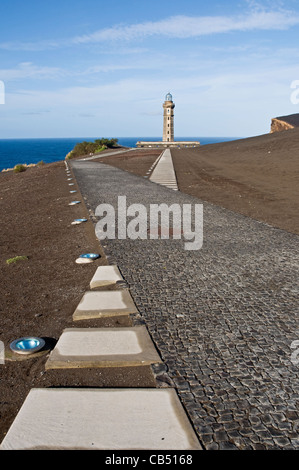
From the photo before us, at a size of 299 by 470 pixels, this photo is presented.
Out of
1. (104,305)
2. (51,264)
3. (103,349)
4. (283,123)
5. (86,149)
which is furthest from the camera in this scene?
(283,123)

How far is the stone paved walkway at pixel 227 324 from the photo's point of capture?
2428mm

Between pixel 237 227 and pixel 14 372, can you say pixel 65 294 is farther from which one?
pixel 237 227

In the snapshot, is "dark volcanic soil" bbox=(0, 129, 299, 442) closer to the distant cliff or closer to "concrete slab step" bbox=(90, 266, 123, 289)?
"concrete slab step" bbox=(90, 266, 123, 289)

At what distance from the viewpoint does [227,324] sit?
365cm

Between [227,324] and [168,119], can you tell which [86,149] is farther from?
[227,324]

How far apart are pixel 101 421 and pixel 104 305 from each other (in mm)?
1738

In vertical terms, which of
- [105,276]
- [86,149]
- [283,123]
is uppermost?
[283,123]

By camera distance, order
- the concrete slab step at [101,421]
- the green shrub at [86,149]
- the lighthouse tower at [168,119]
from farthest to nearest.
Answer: the lighthouse tower at [168,119] < the green shrub at [86,149] < the concrete slab step at [101,421]

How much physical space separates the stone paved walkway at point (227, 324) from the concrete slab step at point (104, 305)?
120 millimetres

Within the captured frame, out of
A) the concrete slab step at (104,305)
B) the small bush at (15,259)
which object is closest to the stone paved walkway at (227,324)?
the concrete slab step at (104,305)

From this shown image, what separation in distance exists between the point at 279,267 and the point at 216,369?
2.75 meters
